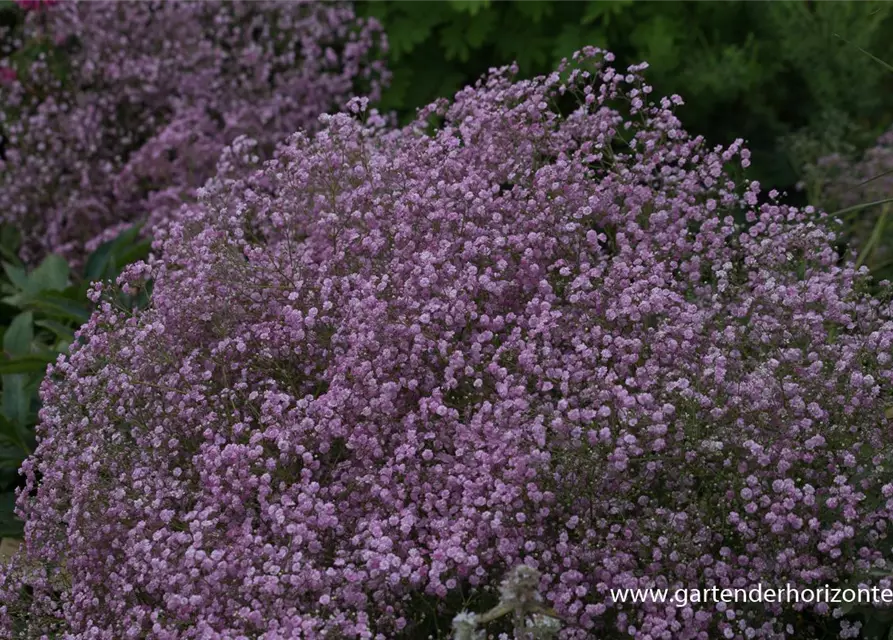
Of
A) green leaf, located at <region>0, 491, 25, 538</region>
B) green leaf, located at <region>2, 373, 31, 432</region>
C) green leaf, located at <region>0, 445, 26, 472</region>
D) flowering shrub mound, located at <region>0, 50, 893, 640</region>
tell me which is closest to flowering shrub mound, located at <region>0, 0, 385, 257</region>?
green leaf, located at <region>2, 373, 31, 432</region>

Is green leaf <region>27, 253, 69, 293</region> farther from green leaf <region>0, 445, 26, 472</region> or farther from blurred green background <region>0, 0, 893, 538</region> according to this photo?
green leaf <region>0, 445, 26, 472</region>

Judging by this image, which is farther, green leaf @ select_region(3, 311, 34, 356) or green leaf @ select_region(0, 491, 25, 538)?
green leaf @ select_region(3, 311, 34, 356)

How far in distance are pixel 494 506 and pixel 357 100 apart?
1.48 meters

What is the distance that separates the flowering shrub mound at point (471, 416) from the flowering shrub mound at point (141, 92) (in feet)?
8.09

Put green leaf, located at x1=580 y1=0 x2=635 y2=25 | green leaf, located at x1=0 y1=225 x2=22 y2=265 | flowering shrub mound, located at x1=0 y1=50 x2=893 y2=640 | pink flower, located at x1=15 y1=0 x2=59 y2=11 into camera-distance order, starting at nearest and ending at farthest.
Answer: flowering shrub mound, located at x1=0 y1=50 x2=893 y2=640 < green leaf, located at x1=580 y1=0 x2=635 y2=25 < pink flower, located at x1=15 y1=0 x2=59 y2=11 < green leaf, located at x1=0 y1=225 x2=22 y2=265

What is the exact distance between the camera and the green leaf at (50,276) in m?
5.35

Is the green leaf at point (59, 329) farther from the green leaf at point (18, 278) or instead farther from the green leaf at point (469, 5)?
the green leaf at point (469, 5)

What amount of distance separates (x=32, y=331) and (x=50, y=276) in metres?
0.55

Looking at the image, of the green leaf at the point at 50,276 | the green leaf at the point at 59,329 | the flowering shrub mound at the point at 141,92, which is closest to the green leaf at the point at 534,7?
the flowering shrub mound at the point at 141,92

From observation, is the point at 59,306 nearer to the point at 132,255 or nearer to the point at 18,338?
the point at 18,338

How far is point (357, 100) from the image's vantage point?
3770 mm

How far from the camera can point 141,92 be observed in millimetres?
6242

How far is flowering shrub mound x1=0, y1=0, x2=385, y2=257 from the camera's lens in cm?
607

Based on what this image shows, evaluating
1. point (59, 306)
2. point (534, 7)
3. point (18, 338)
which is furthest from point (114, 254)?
point (534, 7)
